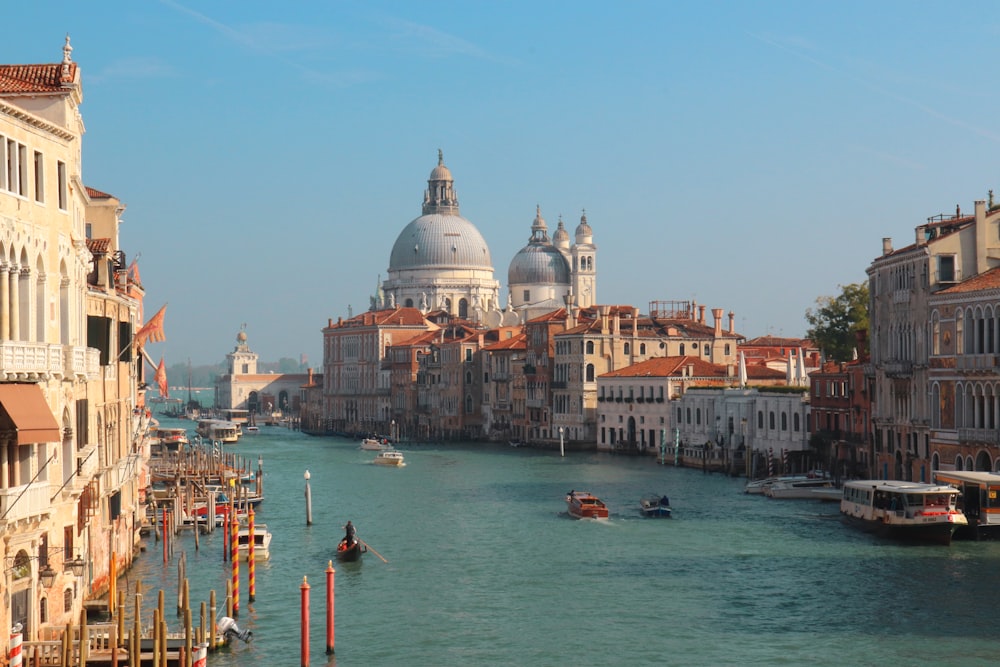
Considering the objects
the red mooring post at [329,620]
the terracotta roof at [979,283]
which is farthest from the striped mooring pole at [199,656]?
the terracotta roof at [979,283]

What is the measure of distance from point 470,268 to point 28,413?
9178 centimetres

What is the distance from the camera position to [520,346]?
229 ft

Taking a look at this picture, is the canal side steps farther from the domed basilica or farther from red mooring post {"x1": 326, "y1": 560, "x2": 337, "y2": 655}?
the domed basilica

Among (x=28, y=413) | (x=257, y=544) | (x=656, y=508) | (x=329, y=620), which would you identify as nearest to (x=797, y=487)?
(x=656, y=508)

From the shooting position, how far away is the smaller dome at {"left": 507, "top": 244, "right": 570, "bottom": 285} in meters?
98.1

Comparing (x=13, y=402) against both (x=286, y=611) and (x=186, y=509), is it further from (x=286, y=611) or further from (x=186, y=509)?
(x=186, y=509)

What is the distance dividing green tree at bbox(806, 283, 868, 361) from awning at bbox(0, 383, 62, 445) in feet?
132

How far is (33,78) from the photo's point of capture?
15281mm

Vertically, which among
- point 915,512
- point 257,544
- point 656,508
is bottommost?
point 257,544

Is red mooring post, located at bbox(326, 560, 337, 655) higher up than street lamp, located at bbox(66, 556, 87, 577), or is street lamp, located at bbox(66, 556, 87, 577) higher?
street lamp, located at bbox(66, 556, 87, 577)

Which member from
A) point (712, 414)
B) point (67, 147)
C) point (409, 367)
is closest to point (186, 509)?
point (67, 147)

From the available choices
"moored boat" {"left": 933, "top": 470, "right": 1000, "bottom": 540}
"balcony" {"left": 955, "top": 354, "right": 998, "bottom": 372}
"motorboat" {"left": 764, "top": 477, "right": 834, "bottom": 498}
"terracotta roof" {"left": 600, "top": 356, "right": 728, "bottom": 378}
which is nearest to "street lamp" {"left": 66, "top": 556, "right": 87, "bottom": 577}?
"moored boat" {"left": 933, "top": 470, "right": 1000, "bottom": 540}

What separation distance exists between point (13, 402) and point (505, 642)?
831 centimetres

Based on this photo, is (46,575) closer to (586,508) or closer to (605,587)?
(605,587)
